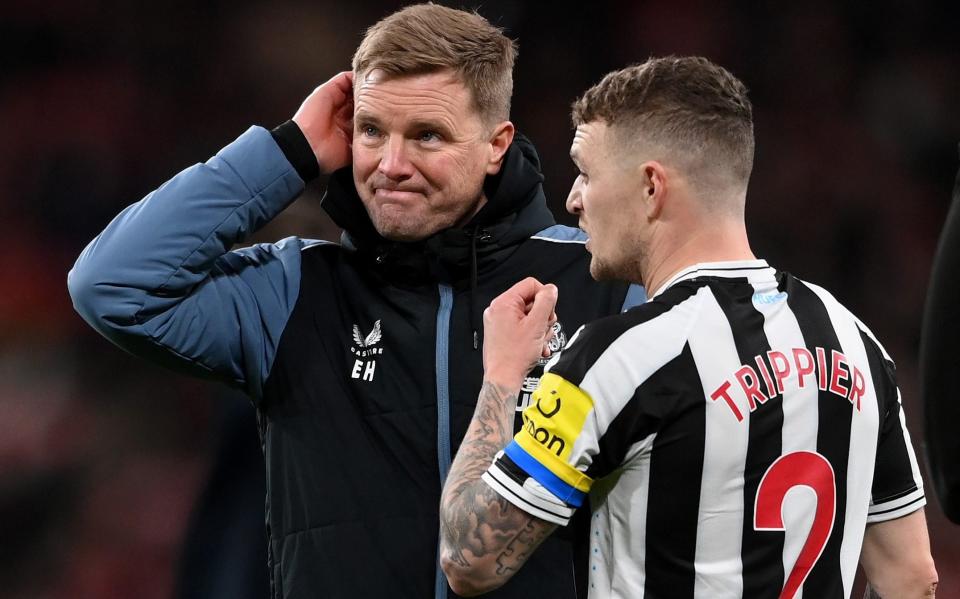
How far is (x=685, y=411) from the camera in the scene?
152 centimetres

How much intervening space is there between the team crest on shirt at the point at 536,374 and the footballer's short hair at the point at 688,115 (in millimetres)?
502

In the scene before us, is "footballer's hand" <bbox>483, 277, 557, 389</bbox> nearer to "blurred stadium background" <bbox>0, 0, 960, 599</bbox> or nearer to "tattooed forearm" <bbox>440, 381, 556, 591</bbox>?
"tattooed forearm" <bbox>440, 381, 556, 591</bbox>

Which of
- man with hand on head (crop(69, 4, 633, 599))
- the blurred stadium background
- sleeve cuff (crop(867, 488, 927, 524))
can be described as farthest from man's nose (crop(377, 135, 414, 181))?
the blurred stadium background

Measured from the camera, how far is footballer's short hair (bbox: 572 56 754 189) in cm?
166

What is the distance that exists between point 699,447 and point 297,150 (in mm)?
1036

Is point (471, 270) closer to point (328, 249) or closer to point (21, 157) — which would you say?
point (328, 249)

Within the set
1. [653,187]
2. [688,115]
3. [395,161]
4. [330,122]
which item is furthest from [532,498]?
[330,122]

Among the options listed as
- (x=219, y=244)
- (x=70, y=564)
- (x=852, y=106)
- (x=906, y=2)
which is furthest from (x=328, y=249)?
(x=906, y=2)

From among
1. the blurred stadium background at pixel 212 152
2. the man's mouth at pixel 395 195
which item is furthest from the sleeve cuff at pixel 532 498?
the blurred stadium background at pixel 212 152

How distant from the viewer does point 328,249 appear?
2.27 metres

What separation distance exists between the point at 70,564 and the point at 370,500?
2.48 metres

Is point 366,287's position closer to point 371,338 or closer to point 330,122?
point 371,338

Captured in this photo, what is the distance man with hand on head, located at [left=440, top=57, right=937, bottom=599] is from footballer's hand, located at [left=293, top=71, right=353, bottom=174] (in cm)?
68

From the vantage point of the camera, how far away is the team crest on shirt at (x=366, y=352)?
2.12 m
